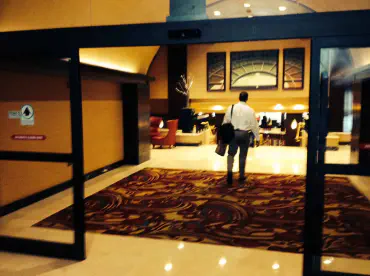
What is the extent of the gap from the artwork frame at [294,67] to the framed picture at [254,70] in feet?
1.14

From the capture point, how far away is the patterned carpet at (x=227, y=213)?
4160mm

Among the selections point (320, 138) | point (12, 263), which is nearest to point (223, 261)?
point (320, 138)

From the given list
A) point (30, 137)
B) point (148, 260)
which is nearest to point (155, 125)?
point (30, 137)

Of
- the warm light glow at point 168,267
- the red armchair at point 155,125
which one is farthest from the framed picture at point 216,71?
the warm light glow at point 168,267

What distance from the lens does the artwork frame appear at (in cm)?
1395

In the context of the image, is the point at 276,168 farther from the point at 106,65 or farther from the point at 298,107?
the point at 298,107

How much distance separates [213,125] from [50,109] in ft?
33.5

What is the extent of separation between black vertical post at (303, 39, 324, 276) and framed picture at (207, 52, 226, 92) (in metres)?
11.9

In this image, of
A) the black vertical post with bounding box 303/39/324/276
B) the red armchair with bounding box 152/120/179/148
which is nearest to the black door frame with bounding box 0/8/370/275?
the black vertical post with bounding box 303/39/324/276

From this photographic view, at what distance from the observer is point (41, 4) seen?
4918mm

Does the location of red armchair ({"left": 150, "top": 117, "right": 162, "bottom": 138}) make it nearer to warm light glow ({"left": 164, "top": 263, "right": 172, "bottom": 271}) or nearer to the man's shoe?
the man's shoe

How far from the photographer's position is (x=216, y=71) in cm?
1471

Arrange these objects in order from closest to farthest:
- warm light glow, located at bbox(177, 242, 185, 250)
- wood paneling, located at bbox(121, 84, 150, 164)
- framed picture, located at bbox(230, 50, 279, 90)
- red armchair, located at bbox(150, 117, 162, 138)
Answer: warm light glow, located at bbox(177, 242, 185, 250)
wood paneling, located at bbox(121, 84, 150, 164)
red armchair, located at bbox(150, 117, 162, 138)
framed picture, located at bbox(230, 50, 279, 90)

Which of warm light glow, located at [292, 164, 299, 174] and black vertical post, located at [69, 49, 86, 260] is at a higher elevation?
black vertical post, located at [69, 49, 86, 260]
